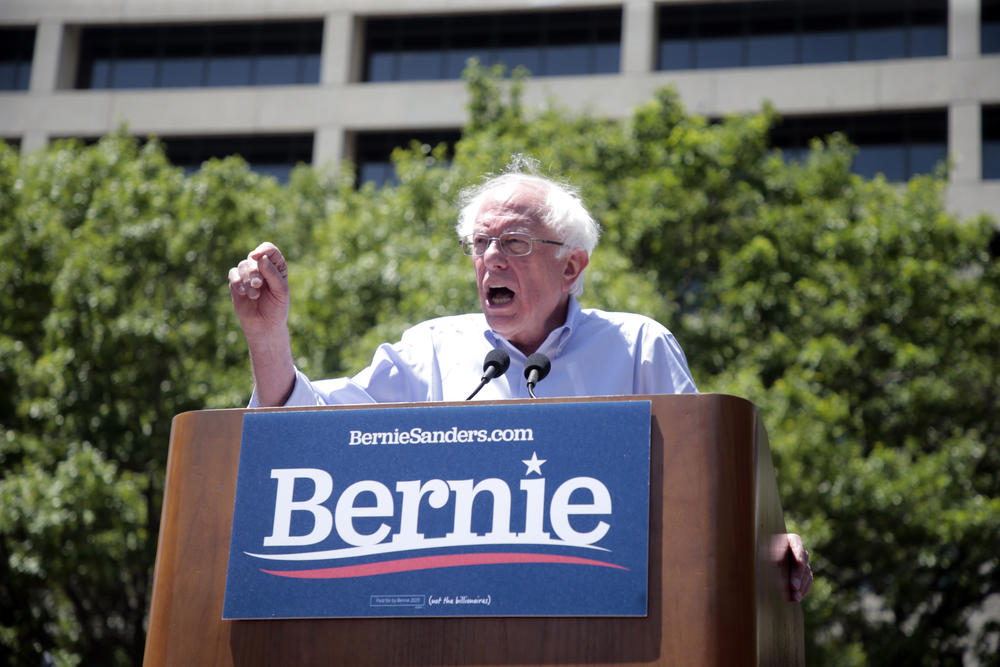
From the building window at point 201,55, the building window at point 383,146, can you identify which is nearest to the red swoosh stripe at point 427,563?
the building window at point 383,146

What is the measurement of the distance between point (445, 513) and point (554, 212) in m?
1.32

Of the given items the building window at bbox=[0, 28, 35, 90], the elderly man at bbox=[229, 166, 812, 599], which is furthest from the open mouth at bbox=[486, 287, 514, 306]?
the building window at bbox=[0, 28, 35, 90]

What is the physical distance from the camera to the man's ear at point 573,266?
3.53 meters

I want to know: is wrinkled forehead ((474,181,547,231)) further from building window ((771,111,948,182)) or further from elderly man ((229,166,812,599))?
building window ((771,111,948,182))

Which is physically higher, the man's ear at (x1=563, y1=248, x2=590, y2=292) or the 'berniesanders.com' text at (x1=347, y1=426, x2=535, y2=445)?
the man's ear at (x1=563, y1=248, x2=590, y2=292)

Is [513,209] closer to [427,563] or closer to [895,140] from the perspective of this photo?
[427,563]

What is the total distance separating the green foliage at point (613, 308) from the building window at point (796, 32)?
1186 centimetres

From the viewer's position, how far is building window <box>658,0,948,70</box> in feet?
92.1

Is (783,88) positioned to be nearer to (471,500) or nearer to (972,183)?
(972,183)

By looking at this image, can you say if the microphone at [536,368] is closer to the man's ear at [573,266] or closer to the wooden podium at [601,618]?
the wooden podium at [601,618]

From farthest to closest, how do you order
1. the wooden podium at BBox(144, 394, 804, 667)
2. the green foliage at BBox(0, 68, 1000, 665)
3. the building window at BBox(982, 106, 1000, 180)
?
the building window at BBox(982, 106, 1000, 180) < the green foliage at BBox(0, 68, 1000, 665) < the wooden podium at BBox(144, 394, 804, 667)

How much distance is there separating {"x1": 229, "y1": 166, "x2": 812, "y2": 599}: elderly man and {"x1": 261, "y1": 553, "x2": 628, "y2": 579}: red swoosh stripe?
823 mm

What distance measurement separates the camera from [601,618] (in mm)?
2205

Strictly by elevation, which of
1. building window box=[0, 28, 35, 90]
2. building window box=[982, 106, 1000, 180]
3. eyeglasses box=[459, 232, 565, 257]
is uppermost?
building window box=[0, 28, 35, 90]
